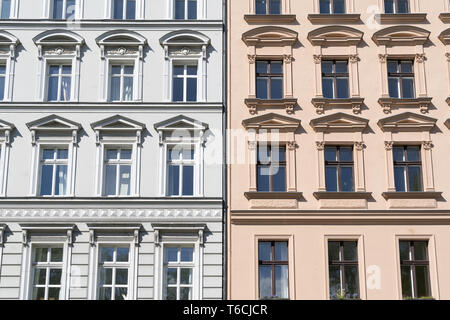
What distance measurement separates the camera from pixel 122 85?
1922cm

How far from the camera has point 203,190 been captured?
18.1 meters

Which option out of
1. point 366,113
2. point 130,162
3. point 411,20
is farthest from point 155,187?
point 411,20

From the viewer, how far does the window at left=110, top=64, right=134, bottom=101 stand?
19.2 meters

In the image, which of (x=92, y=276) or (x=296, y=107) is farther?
(x=296, y=107)

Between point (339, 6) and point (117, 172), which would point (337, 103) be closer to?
point (339, 6)

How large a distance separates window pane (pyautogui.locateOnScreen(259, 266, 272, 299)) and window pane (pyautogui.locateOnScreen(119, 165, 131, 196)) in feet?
13.6

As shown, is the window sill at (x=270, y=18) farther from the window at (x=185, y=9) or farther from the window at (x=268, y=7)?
the window at (x=185, y=9)

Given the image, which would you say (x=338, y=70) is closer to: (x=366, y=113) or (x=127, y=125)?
(x=366, y=113)

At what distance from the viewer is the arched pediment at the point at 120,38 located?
63.0 ft

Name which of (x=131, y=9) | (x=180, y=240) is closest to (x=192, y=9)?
(x=131, y=9)

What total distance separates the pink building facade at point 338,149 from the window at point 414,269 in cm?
3

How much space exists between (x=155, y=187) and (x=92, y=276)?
281 centimetres

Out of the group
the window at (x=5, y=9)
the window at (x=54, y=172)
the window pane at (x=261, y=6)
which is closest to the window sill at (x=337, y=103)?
the window pane at (x=261, y=6)

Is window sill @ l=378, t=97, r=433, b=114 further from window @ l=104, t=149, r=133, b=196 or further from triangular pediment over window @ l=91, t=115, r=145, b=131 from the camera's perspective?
window @ l=104, t=149, r=133, b=196
